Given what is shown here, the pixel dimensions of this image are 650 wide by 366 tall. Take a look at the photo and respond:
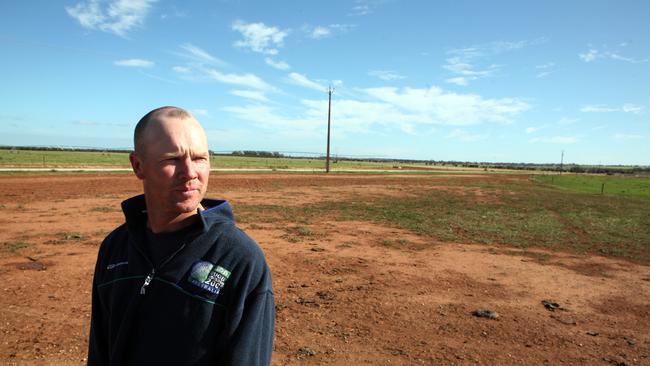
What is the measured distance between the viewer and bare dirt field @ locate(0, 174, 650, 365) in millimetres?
4582

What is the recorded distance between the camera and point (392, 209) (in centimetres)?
1778

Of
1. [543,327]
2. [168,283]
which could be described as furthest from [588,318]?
[168,283]

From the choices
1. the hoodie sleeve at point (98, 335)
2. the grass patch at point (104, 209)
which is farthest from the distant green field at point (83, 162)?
the hoodie sleeve at point (98, 335)

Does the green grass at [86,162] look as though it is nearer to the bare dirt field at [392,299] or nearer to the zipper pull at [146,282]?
the bare dirt field at [392,299]

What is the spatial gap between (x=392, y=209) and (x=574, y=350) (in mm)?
12990

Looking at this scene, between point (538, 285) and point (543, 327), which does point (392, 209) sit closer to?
point (538, 285)

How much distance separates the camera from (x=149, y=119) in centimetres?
161

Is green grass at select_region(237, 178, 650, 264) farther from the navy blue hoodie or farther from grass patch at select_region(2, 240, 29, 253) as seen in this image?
the navy blue hoodie

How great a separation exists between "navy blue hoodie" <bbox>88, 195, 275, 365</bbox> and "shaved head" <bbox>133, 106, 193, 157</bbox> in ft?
1.25

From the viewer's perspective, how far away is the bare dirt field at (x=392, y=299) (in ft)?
15.0

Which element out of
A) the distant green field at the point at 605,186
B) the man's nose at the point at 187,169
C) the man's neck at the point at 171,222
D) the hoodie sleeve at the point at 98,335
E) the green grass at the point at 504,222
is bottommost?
the green grass at the point at 504,222

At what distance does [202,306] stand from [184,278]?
0.14 meters

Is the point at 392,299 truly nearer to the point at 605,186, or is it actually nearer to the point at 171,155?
the point at 171,155

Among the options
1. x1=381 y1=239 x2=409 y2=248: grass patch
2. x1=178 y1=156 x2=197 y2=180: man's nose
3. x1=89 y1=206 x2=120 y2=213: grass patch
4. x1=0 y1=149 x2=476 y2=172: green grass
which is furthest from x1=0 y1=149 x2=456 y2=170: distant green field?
x1=178 y1=156 x2=197 y2=180: man's nose
